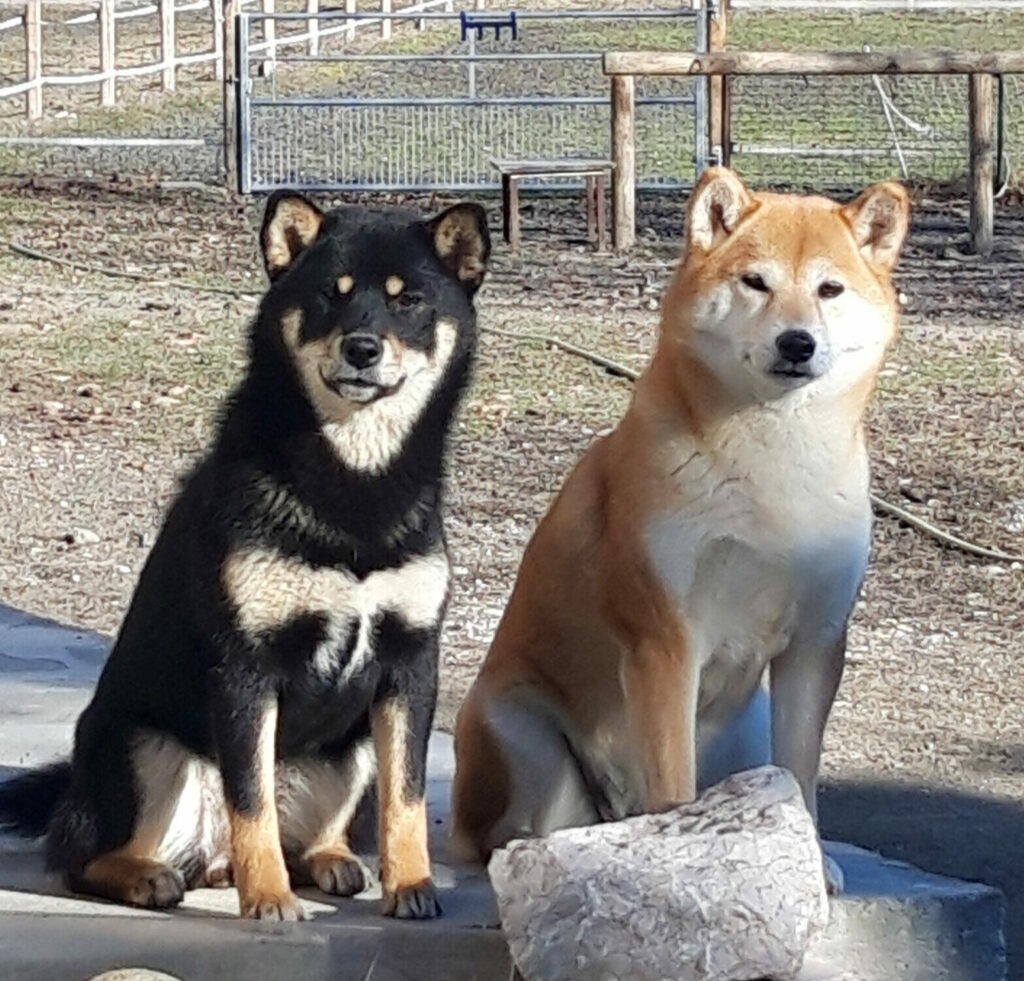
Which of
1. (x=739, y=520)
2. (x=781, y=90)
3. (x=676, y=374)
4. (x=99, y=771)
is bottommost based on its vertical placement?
(x=99, y=771)

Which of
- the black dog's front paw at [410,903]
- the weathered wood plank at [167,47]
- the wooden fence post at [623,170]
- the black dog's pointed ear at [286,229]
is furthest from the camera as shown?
the weathered wood plank at [167,47]

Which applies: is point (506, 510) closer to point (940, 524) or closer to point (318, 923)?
point (940, 524)

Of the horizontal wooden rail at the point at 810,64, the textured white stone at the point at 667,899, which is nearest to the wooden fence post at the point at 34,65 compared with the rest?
the horizontal wooden rail at the point at 810,64

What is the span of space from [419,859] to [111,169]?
39.9 feet

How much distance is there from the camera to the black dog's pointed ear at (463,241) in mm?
3725

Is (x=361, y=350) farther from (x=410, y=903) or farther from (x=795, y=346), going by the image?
(x=410, y=903)

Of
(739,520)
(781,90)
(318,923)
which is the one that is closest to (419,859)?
(318,923)

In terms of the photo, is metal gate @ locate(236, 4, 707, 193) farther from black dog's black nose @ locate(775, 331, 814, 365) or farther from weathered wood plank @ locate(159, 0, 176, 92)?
black dog's black nose @ locate(775, 331, 814, 365)

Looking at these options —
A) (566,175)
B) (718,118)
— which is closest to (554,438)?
(566,175)

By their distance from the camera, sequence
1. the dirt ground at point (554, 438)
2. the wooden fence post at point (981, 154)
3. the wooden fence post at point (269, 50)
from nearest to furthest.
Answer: the dirt ground at point (554, 438)
the wooden fence post at point (981, 154)
the wooden fence post at point (269, 50)

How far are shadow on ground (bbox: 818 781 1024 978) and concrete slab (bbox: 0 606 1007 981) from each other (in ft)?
1.99

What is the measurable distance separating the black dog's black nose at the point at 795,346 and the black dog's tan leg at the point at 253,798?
1069 mm

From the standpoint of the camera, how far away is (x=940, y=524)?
7.73 m

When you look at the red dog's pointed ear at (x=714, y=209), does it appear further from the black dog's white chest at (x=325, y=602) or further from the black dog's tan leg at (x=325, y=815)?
the black dog's tan leg at (x=325, y=815)
